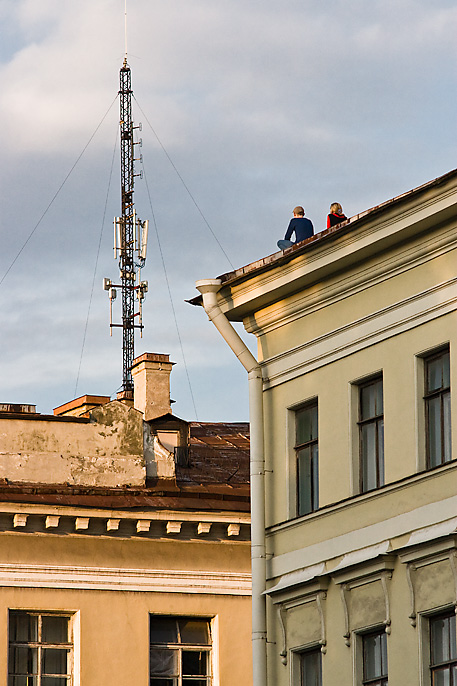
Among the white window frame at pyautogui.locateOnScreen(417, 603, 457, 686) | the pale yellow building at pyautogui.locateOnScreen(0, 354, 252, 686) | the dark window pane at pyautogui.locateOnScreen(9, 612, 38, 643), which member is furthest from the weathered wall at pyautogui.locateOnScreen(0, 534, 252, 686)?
the white window frame at pyautogui.locateOnScreen(417, 603, 457, 686)

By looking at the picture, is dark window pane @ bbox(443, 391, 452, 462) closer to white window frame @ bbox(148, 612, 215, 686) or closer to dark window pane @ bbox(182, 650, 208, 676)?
white window frame @ bbox(148, 612, 215, 686)

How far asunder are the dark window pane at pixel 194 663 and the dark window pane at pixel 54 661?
1.96 metres

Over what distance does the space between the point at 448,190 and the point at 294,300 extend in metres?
4.17

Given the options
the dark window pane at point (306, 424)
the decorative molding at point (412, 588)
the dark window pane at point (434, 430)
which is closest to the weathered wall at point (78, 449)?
the dark window pane at point (306, 424)

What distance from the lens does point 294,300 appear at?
22859 mm

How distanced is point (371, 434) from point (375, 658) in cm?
280

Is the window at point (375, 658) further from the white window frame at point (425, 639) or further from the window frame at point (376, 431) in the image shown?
the window frame at point (376, 431)

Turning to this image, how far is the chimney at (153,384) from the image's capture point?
30.1 meters

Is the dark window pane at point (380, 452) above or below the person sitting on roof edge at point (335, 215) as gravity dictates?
below

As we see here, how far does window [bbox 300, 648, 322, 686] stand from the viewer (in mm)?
21719

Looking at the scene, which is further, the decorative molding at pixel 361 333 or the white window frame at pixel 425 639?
the decorative molding at pixel 361 333

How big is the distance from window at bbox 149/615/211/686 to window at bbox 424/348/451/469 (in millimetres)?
8447

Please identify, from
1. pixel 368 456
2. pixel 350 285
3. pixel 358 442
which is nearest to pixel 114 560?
pixel 358 442

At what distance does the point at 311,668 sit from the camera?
21922 millimetres
